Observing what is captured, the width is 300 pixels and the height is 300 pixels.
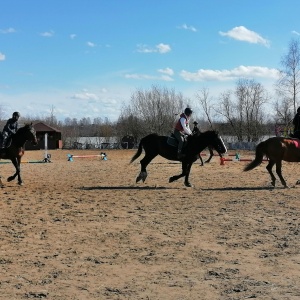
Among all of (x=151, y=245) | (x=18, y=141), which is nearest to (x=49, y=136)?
(x=18, y=141)

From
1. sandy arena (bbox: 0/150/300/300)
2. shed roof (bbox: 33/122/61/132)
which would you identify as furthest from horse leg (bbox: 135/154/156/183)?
shed roof (bbox: 33/122/61/132)

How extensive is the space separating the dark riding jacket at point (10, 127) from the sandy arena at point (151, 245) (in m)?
2.55

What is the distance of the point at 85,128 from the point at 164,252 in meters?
117

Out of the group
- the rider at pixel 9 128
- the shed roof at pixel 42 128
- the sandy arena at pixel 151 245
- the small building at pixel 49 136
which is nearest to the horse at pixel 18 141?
the rider at pixel 9 128

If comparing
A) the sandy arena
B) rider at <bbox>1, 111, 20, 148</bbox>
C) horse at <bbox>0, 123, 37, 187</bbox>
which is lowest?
the sandy arena

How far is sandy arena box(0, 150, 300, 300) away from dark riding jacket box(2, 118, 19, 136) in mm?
2548

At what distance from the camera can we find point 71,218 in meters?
8.35

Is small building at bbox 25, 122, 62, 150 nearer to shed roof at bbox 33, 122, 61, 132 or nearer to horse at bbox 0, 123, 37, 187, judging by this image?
shed roof at bbox 33, 122, 61, 132

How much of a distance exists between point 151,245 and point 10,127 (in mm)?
8793

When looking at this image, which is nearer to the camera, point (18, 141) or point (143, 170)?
point (18, 141)

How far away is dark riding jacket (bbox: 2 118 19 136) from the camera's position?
13.5 m

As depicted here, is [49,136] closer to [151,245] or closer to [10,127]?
[10,127]

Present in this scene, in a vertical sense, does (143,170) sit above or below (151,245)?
above

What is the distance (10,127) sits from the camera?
44.9 feet
